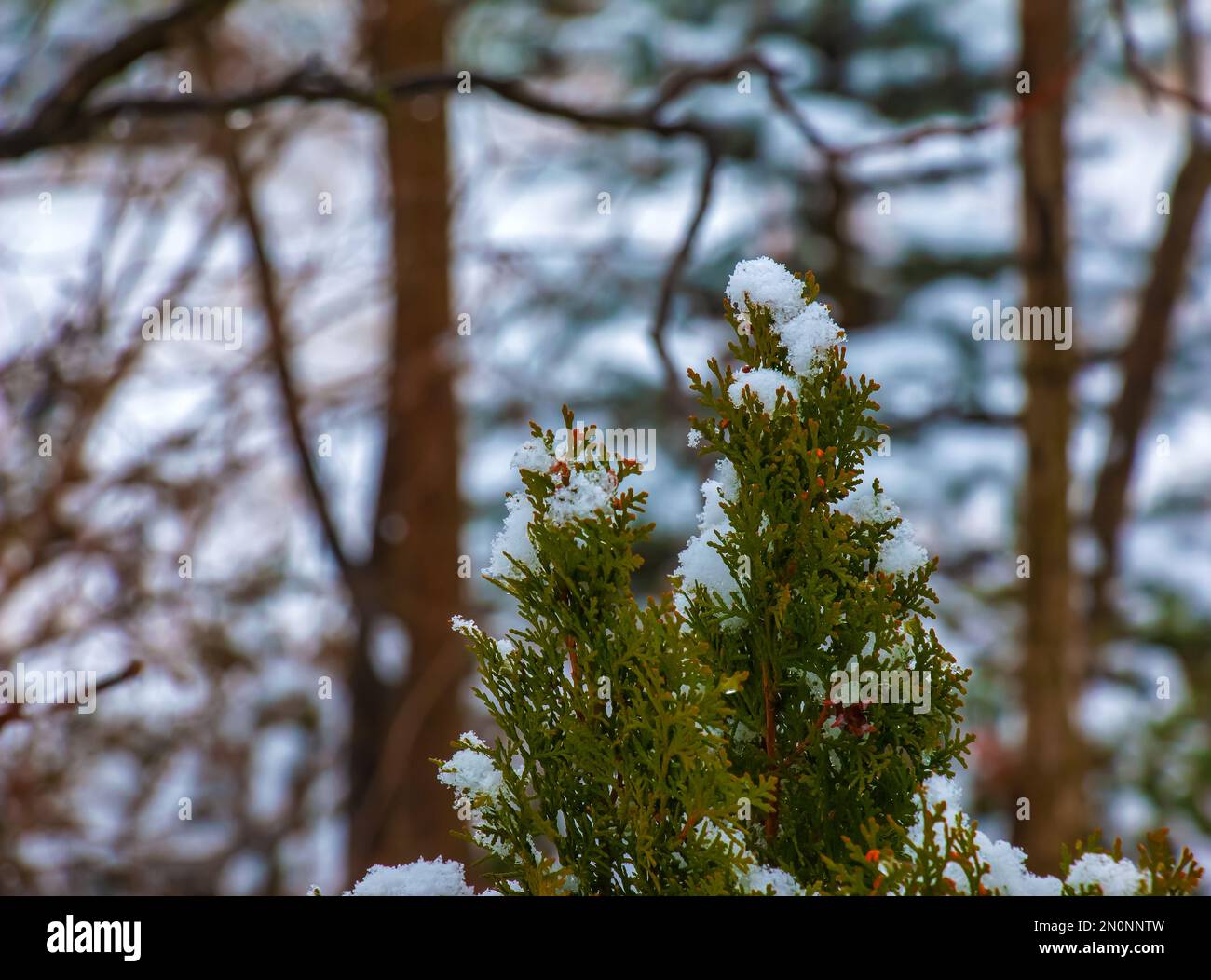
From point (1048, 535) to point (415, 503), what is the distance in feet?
7.40

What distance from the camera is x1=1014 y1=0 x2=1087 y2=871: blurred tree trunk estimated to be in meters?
4.07

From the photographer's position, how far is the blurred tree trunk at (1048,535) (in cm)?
407

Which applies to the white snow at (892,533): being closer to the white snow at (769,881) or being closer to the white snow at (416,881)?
the white snow at (769,881)

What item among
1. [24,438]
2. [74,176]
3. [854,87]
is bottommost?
[24,438]

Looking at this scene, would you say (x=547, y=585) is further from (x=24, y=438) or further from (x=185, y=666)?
(x=185, y=666)

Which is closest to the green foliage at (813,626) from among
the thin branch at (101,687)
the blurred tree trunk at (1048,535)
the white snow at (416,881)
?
the white snow at (416,881)

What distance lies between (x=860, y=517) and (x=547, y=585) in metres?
0.25

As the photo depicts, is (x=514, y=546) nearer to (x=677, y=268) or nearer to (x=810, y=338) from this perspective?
(x=810, y=338)

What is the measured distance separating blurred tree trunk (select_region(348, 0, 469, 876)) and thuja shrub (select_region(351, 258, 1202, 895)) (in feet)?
10.4

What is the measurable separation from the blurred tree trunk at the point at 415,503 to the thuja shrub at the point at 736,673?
316 cm

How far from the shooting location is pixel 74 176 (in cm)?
434

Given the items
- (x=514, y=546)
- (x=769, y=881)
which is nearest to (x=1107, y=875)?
(x=769, y=881)

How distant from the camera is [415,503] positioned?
14.2 ft
